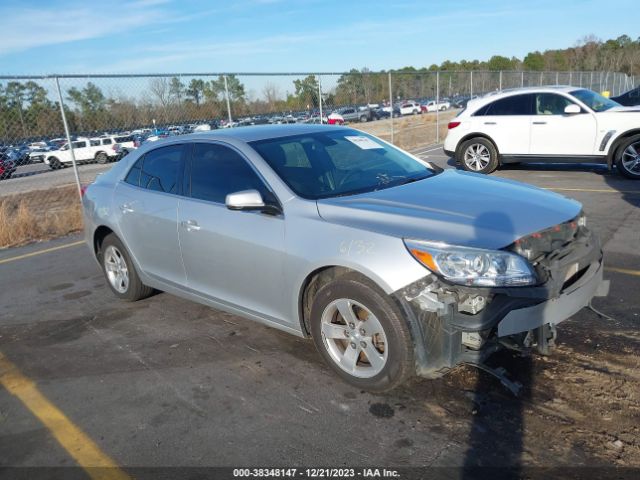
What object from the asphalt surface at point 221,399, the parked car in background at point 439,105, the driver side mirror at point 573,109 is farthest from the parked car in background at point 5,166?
the parked car in background at point 439,105

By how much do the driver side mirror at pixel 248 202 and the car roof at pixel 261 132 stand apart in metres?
0.74

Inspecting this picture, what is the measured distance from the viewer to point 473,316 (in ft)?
9.36

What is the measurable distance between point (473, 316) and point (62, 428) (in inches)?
99.1

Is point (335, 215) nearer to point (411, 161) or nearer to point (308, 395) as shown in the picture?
point (308, 395)

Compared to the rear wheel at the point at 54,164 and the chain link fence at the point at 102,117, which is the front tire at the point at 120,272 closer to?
the chain link fence at the point at 102,117

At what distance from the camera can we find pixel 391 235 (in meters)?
3.04

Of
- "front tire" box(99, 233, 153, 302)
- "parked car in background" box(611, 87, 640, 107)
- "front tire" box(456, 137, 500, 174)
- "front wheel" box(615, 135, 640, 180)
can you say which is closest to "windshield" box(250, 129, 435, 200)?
"front tire" box(99, 233, 153, 302)

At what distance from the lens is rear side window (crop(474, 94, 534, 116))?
10.5 metres

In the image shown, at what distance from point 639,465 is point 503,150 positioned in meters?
9.12

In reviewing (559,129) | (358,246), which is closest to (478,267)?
(358,246)

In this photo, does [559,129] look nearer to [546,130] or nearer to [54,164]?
[546,130]

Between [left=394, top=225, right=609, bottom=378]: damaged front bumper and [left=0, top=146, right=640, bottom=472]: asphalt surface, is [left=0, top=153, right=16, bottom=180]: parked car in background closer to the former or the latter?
[left=0, top=146, right=640, bottom=472]: asphalt surface

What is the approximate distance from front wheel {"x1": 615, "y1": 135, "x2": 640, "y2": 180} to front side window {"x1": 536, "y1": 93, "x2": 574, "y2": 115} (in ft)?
4.15

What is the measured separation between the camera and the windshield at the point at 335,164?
149 inches
